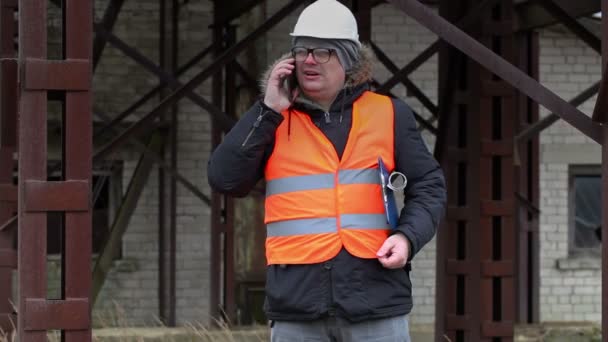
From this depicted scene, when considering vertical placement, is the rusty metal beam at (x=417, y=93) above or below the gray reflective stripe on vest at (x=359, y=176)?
above

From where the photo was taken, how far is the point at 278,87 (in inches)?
161

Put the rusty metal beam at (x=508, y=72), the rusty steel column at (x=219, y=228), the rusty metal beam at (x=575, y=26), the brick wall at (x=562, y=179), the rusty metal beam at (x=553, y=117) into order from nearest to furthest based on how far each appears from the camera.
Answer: the rusty metal beam at (x=508, y=72), the rusty metal beam at (x=575, y=26), the rusty metal beam at (x=553, y=117), the rusty steel column at (x=219, y=228), the brick wall at (x=562, y=179)

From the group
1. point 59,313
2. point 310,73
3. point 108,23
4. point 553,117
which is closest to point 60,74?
point 59,313

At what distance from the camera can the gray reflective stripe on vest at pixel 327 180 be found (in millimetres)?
4051

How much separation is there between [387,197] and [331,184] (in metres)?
0.16

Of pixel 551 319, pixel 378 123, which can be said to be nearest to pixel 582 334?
pixel 551 319

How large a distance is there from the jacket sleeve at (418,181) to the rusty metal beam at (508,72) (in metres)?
1.15

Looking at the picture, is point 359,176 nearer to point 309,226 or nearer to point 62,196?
point 309,226

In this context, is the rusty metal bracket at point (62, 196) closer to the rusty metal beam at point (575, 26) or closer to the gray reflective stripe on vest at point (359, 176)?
the gray reflective stripe on vest at point (359, 176)

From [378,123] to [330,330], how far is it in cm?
60

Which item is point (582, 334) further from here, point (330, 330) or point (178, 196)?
point (330, 330)

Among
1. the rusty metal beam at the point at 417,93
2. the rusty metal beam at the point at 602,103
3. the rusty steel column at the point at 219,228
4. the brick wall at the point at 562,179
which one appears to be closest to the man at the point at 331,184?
the rusty metal beam at the point at 602,103

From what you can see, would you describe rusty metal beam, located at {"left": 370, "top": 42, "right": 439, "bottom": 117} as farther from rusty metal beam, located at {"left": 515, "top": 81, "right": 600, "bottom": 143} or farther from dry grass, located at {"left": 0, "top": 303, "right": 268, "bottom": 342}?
dry grass, located at {"left": 0, "top": 303, "right": 268, "bottom": 342}

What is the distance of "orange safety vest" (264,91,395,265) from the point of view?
401cm
